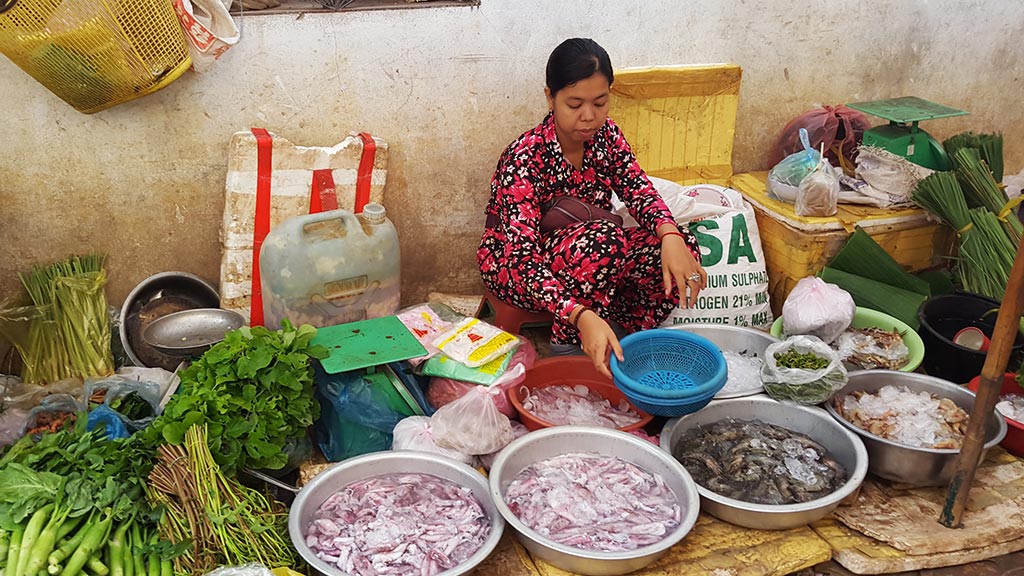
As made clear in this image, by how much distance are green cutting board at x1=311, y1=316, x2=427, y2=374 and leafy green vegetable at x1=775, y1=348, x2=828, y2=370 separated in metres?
1.47

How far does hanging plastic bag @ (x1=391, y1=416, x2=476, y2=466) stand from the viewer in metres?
3.15

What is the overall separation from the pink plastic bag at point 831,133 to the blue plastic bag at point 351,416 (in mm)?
2786

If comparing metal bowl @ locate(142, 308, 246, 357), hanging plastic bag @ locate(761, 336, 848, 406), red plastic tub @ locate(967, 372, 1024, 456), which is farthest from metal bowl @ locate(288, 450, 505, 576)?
red plastic tub @ locate(967, 372, 1024, 456)

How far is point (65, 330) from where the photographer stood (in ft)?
12.6

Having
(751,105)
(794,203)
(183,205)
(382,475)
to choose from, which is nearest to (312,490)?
(382,475)

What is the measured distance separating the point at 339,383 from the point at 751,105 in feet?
9.29

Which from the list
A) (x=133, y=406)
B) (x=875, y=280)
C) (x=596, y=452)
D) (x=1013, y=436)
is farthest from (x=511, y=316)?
(x=1013, y=436)

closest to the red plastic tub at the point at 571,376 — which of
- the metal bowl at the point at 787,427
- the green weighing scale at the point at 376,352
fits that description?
the metal bowl at the point at 787,427

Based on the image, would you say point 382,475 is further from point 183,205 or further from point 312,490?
point 183,205

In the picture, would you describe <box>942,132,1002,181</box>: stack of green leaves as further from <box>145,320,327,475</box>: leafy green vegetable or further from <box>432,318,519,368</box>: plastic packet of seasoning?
<box>145,320,327,475</box>: leafy green vegetable

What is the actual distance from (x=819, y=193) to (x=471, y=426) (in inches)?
86.3

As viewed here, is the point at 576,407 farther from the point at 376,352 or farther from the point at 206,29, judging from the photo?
the point at 206,29

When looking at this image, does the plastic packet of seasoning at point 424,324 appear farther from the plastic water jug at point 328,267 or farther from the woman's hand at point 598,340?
the woman's hand at point 598,340

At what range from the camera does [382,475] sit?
3.05 m
